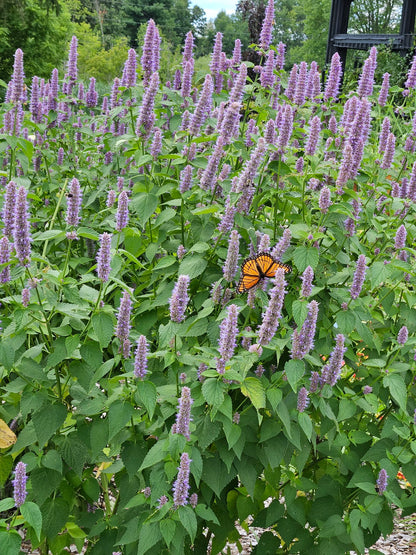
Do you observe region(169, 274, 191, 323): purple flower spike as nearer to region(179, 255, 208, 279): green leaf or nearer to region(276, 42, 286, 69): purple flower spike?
region(179, 255, 208, 279): green leaf

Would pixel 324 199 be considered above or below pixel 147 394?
above

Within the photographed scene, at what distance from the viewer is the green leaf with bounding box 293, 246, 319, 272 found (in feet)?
8.59

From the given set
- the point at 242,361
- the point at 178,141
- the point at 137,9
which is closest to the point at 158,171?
the point at 178,141

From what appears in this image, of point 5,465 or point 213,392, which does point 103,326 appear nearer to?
point 213,392

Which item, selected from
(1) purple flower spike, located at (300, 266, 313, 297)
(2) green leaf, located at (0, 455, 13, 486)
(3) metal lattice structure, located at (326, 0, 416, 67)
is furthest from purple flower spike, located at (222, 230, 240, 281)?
(3) metal lattice structure, located at (326, 0, 416, 67)

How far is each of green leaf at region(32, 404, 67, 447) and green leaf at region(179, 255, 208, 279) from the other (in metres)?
0.71

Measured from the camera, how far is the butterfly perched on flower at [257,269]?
2418 mm

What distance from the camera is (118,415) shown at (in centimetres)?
235

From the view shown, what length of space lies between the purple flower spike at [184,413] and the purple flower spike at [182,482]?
0.30 feet

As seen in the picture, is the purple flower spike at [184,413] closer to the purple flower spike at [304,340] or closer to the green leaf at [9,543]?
the purple flower spike at [304,340]

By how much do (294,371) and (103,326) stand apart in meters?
0.68

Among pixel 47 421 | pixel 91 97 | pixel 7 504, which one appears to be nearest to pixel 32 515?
pixel 7 504

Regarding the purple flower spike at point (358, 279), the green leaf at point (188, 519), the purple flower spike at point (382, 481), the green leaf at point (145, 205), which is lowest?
the purple flower spike at point (382, 481)

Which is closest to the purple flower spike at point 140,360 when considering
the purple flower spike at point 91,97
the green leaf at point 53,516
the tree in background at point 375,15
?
the green leaf at point 53,516
